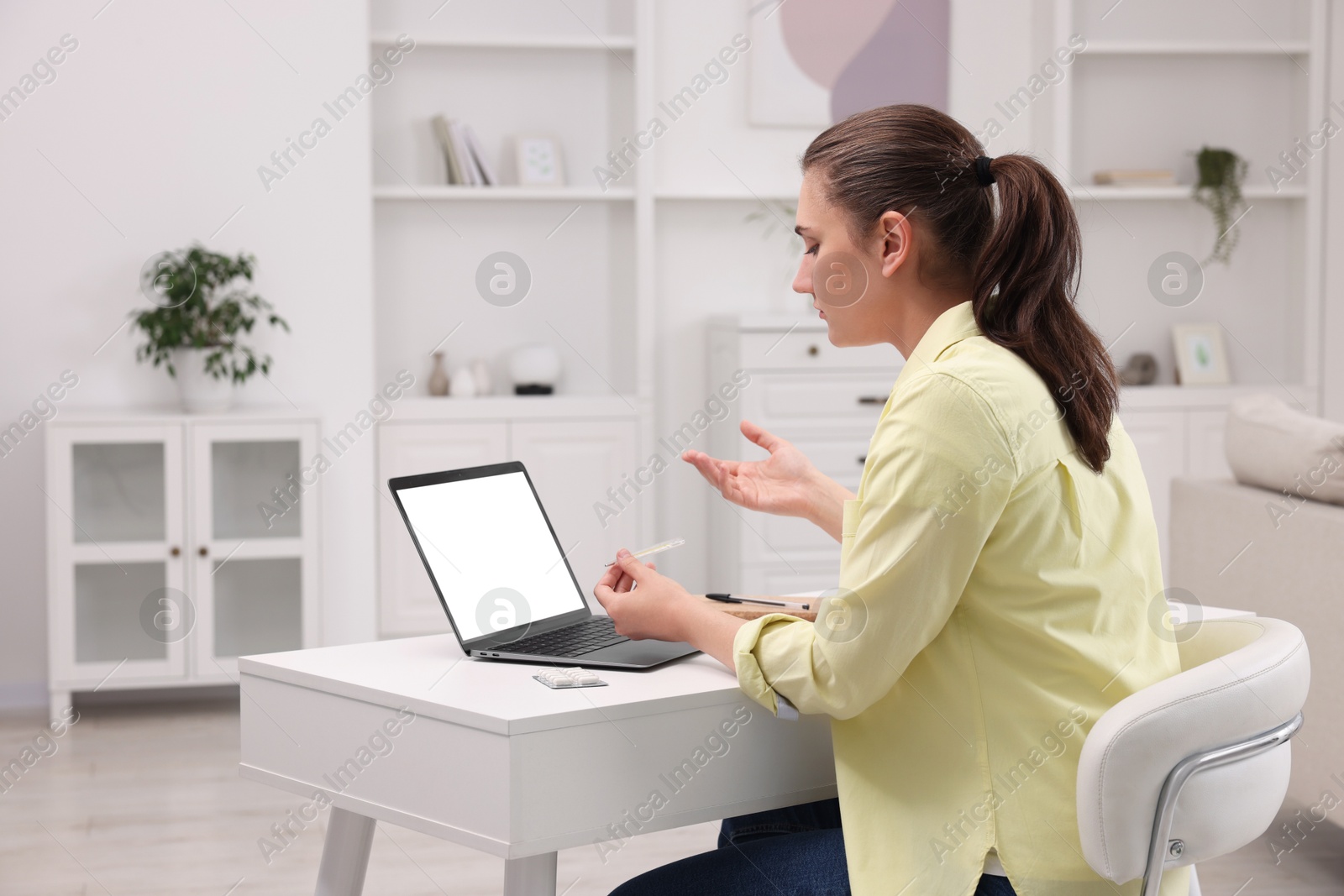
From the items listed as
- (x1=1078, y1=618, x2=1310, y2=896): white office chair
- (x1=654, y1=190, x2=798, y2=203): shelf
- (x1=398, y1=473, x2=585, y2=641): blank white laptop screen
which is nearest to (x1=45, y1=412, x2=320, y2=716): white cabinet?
(x1=654, y1=190, x2=798, y2=203): shelf

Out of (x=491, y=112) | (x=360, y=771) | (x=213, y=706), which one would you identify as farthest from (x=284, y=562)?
(x=360, y=771)

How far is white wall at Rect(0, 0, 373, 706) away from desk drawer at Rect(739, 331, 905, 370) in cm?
121

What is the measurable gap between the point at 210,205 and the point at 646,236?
4.53 feet

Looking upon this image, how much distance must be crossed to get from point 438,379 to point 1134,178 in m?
2.53

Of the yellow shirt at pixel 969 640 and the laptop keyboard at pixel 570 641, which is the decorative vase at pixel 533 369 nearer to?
the laptop keyboard at pixel 570 641

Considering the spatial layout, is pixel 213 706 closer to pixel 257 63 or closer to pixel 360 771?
pixel 257 63

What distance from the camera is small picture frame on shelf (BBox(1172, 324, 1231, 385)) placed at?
14.9 ft

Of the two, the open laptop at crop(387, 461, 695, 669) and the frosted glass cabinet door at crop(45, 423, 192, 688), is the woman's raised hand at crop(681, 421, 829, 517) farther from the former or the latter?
the frosted glass cabinet door at crop(45, 423, 192, 688)

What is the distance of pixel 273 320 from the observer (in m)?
3.74

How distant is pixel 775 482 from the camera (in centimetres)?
170

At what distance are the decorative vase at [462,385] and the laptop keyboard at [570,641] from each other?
8.77 ft

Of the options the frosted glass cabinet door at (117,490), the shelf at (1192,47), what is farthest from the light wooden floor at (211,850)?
the shelf at (1192,47)

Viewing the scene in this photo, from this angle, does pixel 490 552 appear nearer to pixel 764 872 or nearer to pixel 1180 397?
pixel 764 872

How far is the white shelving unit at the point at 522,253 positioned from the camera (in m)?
4.13
